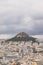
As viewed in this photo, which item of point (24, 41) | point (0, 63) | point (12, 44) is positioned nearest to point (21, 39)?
point (24, 41)

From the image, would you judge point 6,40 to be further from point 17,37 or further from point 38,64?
point 38,64

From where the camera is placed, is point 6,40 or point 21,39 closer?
point 21,39

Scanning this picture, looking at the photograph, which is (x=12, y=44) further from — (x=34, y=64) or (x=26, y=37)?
(x=34, y=64)

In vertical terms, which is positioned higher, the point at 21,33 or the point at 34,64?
the point at 21,33

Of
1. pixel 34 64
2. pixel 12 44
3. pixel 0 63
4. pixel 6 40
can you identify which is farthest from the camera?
pixel 6 40

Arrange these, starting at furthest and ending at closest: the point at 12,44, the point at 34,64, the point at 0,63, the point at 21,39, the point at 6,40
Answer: the point at 6,40, the point at 21,39, the point at 12,44, the point at 0,63, the point at 34,64

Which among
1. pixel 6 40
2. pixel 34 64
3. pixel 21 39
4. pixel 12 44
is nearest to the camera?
pixel 34 64

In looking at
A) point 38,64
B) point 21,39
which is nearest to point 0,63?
point 38,64

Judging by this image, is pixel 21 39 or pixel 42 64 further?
pixel 21 39
